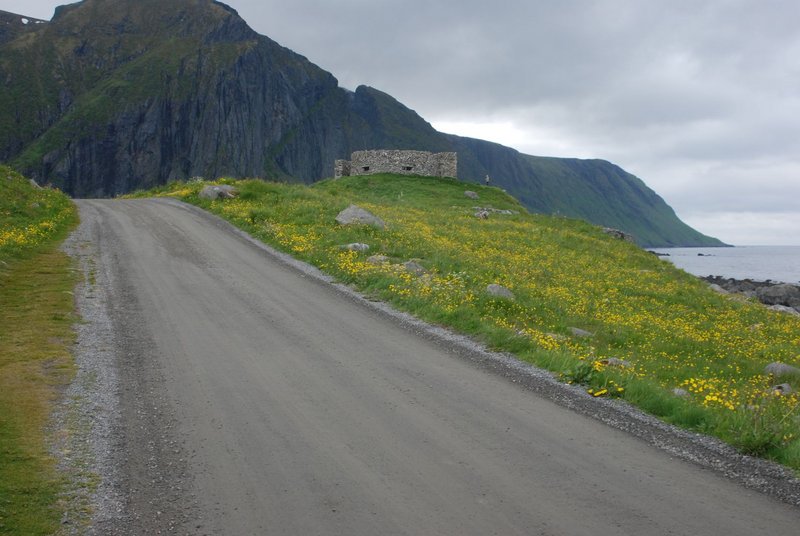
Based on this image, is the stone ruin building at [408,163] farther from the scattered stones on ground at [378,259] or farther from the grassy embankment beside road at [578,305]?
the scattered stones on ground at [378,259]

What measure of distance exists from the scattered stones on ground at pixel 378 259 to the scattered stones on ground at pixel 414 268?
778 mm

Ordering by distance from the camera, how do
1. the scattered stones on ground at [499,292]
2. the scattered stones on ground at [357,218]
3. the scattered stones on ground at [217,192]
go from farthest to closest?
the scattered stones on ground at [217,192], the scattered stones on ground at [357,218], the scattered stones on ground at [499,292]

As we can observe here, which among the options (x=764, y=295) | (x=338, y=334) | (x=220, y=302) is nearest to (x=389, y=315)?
(x=338, y=334)

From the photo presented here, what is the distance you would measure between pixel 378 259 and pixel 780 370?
12.8 metres

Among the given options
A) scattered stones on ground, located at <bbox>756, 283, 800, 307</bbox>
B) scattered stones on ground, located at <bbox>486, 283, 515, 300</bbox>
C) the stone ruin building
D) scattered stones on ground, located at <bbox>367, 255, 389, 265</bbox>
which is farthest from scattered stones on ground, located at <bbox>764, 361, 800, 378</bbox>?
the stone ruin building

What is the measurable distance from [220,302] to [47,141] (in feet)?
667

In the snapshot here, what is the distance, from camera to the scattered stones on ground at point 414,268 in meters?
20.4

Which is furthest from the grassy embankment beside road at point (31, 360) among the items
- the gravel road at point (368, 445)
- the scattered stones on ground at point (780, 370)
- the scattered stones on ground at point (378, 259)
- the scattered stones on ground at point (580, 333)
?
the scattered stones on ground at point (780, 370)

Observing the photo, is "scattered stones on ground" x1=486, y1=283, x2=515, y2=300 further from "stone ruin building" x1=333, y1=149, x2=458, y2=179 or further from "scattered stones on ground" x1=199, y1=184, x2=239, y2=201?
"stone ruin building" x1=333, y1=149, x2=458, y2=179

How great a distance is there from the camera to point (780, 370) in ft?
56.3

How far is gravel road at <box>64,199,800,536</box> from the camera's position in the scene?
6281 millimetres

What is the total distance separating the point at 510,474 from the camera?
725 centimetres

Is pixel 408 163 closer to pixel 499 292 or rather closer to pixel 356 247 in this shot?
pixel 356 247

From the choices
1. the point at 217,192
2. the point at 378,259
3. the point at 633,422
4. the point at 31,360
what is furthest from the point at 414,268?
the point at 217,192
